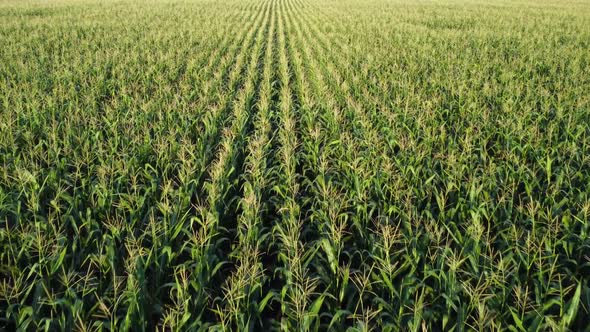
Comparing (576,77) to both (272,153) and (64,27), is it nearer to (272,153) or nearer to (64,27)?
(272,153)

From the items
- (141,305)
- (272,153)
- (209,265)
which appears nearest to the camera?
(141,305)

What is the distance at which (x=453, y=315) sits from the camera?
3.08m

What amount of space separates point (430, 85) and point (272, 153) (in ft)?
17.8

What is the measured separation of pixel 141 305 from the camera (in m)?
2.82

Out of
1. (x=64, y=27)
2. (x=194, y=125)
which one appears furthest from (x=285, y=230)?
(x=64, y=27)

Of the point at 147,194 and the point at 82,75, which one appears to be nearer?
the point at 147,194

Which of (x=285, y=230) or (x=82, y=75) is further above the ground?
(x=82, y=75)

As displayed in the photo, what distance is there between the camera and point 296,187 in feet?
14.6

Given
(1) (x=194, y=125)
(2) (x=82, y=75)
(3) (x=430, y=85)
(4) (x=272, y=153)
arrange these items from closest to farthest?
1. (4) (x=272, y=153)
2. (1) (x=194, y=125)
3. (3) (x=430, y=85)
4. (2) (x=82, y=75)

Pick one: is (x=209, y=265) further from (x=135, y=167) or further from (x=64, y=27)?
(x=64, y=27)

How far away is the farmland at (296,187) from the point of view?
9.84ft

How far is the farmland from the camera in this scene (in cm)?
300

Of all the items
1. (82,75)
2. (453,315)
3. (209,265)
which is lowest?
(453,315)

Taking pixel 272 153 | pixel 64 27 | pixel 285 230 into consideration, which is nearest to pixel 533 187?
pixel 285 230
